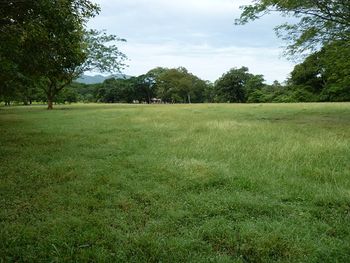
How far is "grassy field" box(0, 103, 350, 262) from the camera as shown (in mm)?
3912

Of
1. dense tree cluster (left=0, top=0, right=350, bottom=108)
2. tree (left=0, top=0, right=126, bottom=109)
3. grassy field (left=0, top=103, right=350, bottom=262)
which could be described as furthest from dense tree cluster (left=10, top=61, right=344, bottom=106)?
grassy field (left=0, top=103, right=350, bottom=262)

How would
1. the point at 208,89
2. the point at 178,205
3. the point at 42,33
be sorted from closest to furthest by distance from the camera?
the point at 178,205
the point at 42,33
the point at 208,89

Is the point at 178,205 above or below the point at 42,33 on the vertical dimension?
below

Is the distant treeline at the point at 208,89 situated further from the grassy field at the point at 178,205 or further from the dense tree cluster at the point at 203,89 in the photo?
the grassy field at the point at 178,205

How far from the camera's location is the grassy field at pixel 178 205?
12.8 feet

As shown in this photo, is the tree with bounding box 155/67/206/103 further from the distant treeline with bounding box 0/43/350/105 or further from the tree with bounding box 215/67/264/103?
the tree with bounding box 215/67/264/103

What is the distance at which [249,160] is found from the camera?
8188 millimetres

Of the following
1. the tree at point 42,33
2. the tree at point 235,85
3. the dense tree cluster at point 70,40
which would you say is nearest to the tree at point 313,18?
the dense tree cluster at point 70,40

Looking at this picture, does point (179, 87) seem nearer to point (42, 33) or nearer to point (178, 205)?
point (42, 33)

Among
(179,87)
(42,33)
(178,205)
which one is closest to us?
(178,205)

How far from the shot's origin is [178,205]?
528 centimetres

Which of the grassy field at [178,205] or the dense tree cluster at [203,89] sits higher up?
the dense tree cluster at [203,89]

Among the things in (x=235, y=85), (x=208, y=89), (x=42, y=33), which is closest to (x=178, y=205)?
(x=42, y=33)

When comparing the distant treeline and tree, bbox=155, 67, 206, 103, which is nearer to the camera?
the distant treeline
